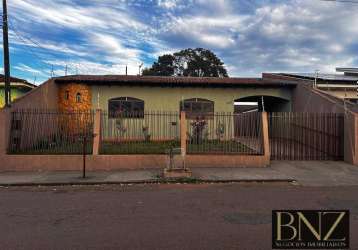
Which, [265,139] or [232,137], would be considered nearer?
[265,139]

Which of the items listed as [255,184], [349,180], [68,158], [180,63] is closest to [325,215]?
[255,184]

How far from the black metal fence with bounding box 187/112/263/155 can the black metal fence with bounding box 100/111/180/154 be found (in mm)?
1181

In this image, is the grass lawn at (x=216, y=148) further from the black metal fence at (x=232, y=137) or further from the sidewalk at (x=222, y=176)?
the sidewalk at (x=222, y=176)

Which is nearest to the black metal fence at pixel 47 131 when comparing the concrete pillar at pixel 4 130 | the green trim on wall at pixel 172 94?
the concrete pillar at pixel 4 130

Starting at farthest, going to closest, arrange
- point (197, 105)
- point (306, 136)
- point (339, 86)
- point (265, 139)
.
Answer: point (197, 105) < point (339, 86) < point (306, 136) < point (265, 139)

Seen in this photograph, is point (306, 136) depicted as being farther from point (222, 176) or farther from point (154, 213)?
point (154, 213)

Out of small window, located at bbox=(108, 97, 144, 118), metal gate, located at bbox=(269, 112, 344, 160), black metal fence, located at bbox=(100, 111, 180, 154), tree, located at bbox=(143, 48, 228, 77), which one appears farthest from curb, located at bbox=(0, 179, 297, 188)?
tree, located at bbox=(143, 48, 228, 77)

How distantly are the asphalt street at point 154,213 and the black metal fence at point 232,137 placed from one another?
3.33 m

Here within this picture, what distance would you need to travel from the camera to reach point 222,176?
1165 cm

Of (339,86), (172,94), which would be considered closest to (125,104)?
(172,94)

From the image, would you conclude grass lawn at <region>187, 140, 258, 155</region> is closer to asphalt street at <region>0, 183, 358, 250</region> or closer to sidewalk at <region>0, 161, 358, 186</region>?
sidewalk at <region>0, 161, 358, 186</region>

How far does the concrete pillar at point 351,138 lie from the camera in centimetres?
1416

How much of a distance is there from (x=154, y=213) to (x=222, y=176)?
16.6 feet

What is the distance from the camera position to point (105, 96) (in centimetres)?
2167
